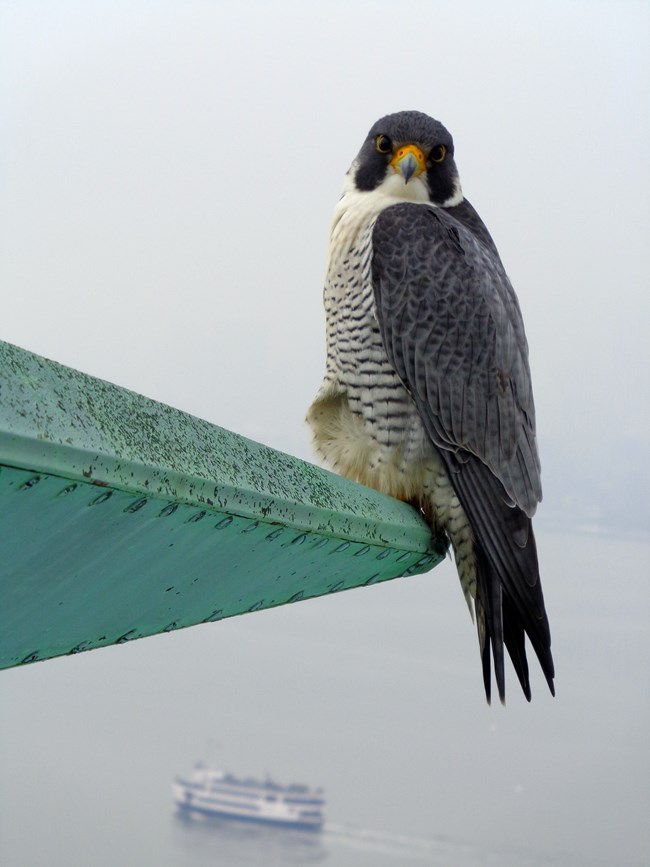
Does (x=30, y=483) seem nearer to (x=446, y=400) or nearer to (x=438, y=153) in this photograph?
(x=446, y=400)

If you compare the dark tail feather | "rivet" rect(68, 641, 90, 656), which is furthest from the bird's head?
"rivet" rect(68, 641, 90, 656)

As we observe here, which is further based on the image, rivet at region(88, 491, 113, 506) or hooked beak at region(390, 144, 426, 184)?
hooked beak at region(390, 144, 426, 184)

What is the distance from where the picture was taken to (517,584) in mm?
1084

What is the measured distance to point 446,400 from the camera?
3.69ft

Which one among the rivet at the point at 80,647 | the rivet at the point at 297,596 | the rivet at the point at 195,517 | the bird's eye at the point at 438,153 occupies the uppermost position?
the bird's eye at the point at 438,153

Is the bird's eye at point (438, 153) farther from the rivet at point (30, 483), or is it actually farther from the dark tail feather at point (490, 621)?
the rivet at point (30, 483)

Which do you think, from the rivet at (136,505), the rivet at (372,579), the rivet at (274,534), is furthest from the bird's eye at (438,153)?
the rivet at (136,505)

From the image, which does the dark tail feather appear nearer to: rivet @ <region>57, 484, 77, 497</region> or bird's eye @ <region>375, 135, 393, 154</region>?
bird's eye @ <region>375, 135, 393, 154</region>

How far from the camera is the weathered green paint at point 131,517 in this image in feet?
1.08

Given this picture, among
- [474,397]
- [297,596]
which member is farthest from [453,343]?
[297,596]

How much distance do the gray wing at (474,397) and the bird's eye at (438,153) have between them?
12 centimetres

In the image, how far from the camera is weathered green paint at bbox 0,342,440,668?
1.08ft

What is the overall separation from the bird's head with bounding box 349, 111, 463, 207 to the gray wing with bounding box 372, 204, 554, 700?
0.10 m

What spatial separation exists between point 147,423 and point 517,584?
0.76 meters
